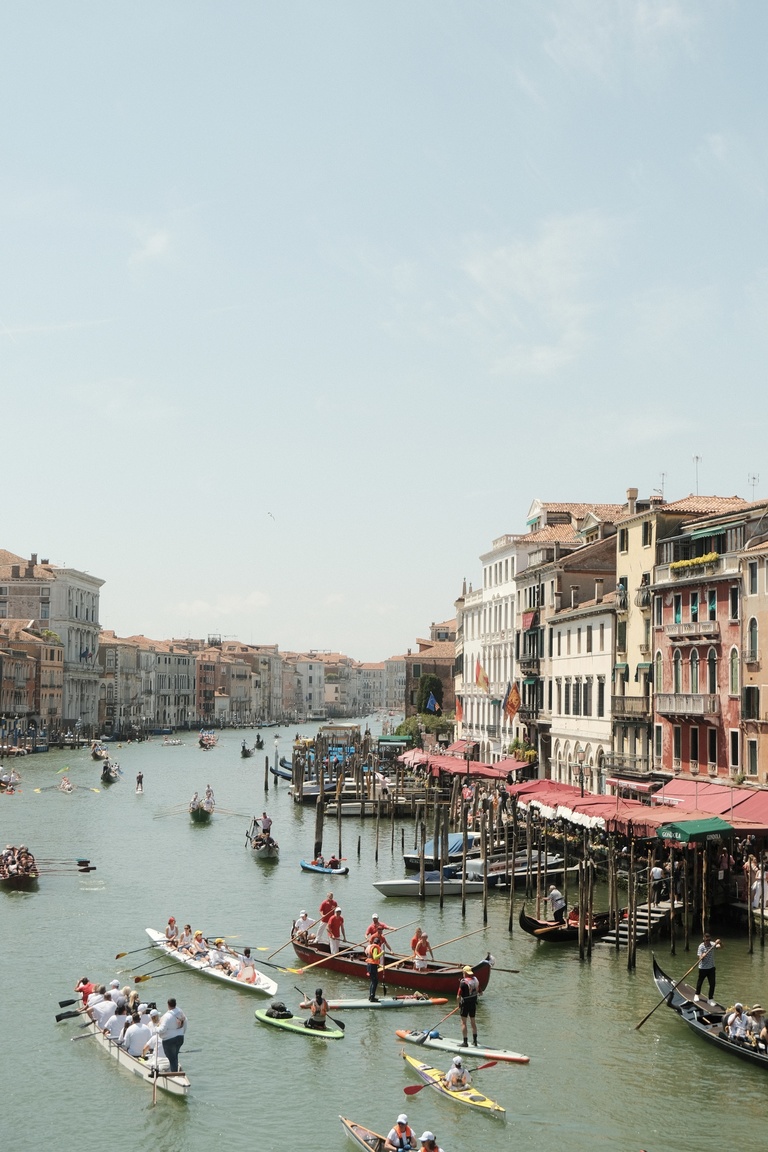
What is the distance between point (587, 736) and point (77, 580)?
302 feet

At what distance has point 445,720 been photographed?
279 feet

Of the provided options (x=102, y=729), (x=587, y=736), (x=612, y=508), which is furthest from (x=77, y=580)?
(x=587, y=736)

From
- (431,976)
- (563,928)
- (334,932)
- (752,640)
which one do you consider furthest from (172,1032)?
(752,640)

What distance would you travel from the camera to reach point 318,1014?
22656mm

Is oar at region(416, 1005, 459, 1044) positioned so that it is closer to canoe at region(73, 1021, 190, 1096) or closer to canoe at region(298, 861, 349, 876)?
canoe at region(73, 1021, 190, 1096)

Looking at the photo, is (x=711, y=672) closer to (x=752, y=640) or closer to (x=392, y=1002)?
(x=752, y=640)

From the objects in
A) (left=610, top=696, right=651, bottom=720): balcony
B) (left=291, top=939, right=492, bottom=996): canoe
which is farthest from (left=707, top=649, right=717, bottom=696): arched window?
(left=291, top=939, right=492, bottom=996): canoe

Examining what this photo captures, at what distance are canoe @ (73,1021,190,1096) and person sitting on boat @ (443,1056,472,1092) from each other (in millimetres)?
3931

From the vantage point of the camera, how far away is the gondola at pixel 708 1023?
20.5m

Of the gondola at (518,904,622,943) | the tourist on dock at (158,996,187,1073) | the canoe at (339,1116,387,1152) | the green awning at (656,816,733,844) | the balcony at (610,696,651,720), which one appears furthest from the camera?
the balcony at (610,696,651,720)

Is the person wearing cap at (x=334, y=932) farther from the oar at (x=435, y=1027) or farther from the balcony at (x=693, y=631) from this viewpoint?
the balcony at (x=693, y=631)

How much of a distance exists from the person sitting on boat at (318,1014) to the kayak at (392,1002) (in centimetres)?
107

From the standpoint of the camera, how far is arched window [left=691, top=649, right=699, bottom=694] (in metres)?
38.7

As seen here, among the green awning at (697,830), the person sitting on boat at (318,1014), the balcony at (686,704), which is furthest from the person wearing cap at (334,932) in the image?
the balcony at (686,704)
